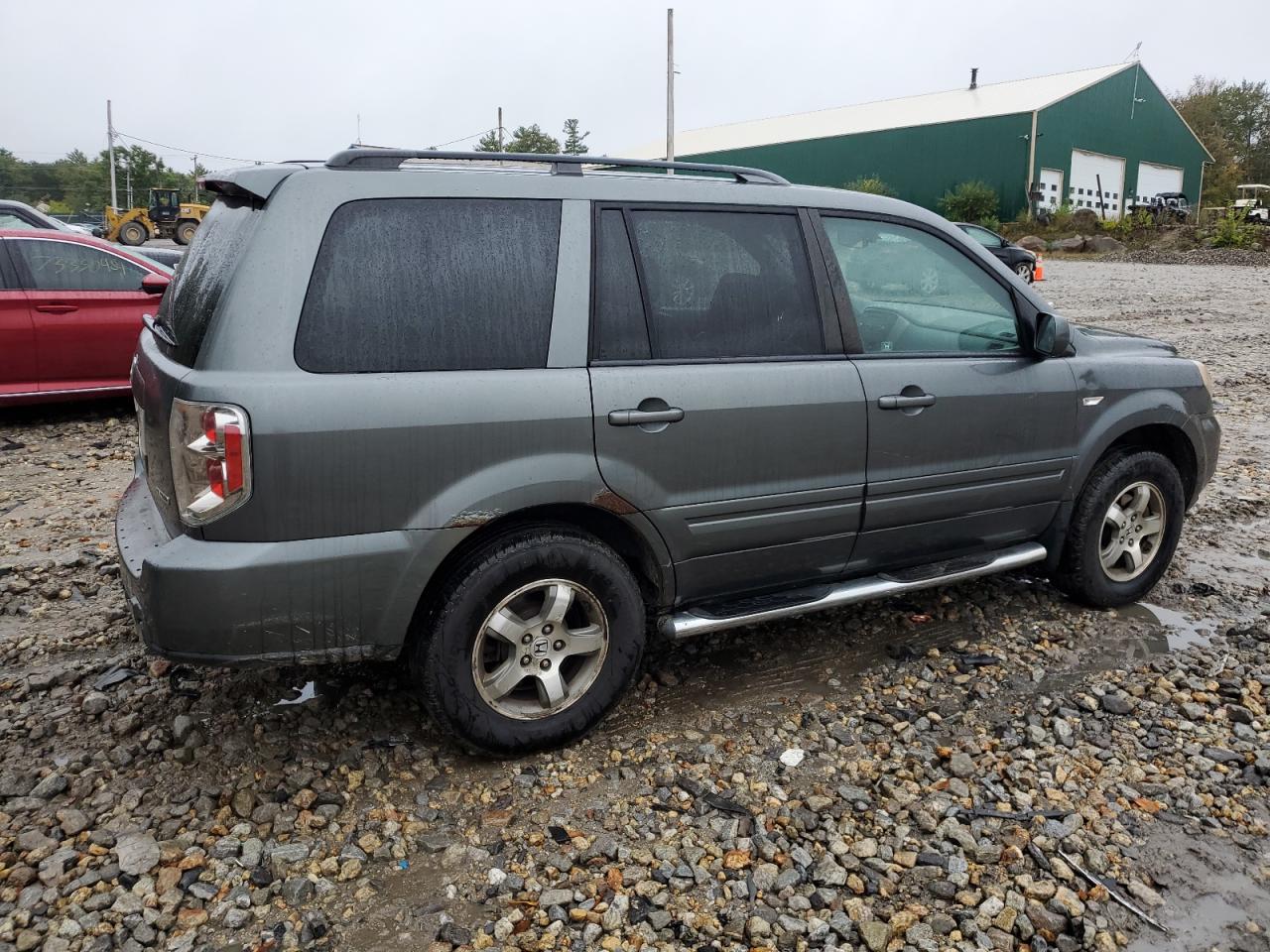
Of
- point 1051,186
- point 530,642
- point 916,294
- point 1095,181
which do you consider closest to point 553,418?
point 530,642

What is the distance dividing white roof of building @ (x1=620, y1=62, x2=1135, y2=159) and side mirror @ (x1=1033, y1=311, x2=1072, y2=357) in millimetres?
37343

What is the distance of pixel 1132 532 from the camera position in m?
4.88

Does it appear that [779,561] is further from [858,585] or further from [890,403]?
[890,403]

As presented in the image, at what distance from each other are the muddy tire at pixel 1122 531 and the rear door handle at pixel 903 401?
1151 mm

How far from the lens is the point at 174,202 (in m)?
36.5

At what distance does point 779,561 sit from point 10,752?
8.95ft

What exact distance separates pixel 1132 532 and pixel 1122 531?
0.08m

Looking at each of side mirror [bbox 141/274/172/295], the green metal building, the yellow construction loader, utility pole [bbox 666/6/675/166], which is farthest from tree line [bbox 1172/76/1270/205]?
side mirror [bbox 141/274/172/295]

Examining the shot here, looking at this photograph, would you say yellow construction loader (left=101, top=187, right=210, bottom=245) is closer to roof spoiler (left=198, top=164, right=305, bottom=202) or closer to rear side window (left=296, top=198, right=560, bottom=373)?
roof spoiler (left=198, top=164, right=305, bottom=202)

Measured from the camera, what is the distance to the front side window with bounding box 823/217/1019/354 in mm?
4047

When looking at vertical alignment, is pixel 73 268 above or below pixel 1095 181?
below

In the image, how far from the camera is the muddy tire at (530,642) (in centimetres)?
324

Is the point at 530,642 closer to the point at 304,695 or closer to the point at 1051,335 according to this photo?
the point at 304,695

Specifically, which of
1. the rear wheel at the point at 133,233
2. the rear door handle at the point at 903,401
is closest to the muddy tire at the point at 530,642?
the rear door handle at the point at 903,401
